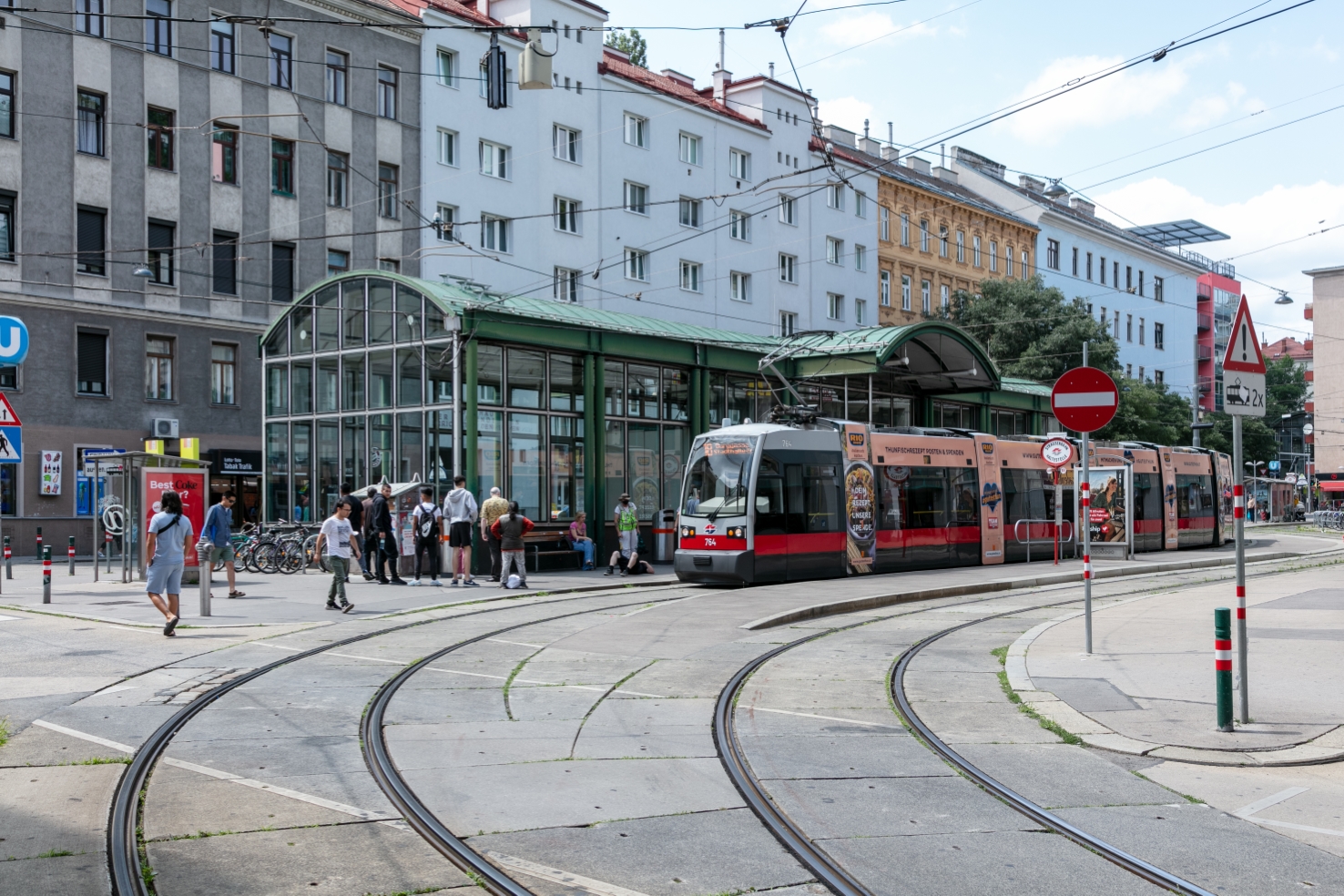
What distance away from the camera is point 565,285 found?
4391cm

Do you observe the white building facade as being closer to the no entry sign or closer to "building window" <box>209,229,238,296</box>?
"building window" <box>209,229,238,296</box>

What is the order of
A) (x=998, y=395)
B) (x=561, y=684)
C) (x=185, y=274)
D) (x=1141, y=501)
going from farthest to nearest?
(x=998, y=395) → (x=185, y=274) → (x=1141, y=501) → (x=561, y=684)

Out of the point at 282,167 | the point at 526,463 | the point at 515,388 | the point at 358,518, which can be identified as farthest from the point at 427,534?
the point at 282,167

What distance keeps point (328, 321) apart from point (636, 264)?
1964cm

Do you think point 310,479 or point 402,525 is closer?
point 402,525

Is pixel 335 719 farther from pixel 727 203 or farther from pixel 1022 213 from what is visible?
pixel 1022 213

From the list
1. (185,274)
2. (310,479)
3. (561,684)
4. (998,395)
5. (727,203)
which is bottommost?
(561,684)

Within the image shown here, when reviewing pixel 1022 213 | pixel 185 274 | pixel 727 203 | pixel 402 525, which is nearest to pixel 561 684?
pixel 402 525

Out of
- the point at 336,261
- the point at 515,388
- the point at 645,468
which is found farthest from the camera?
the point at 336,261

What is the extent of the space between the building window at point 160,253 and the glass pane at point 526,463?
1442 cm

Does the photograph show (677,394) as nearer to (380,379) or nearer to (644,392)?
(644,392)

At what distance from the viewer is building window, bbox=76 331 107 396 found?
33781 mm

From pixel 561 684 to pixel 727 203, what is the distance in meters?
41.0

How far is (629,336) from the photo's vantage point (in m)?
28.2
